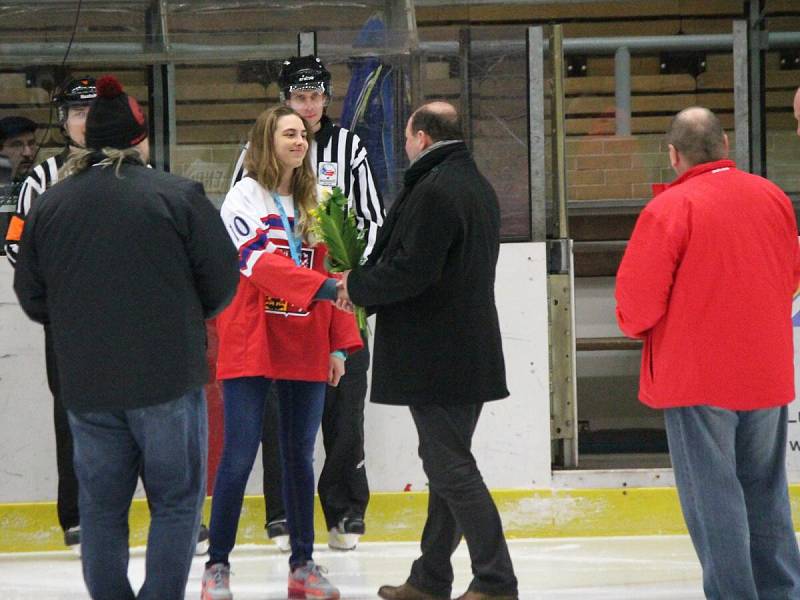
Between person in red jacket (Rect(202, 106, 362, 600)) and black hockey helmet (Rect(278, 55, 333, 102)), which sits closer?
person in red jacket (Rect(202, 106, 362, 600))

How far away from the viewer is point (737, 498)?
329 cm

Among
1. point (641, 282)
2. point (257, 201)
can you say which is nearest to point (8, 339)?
point (257, 201)

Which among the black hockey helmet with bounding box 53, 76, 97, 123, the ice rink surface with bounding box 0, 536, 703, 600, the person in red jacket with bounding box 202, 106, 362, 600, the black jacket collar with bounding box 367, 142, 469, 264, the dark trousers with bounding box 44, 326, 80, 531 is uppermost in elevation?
the black hockey helmet with bounding box 53, 76, 97, 123

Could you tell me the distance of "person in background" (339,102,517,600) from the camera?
3.65m

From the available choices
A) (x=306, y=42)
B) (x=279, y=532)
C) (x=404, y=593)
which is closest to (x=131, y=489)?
(x=404, y=593)

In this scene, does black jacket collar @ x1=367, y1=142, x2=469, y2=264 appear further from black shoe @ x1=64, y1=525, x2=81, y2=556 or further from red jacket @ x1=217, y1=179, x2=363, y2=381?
black shoe @ x1=64, y1=525, x2=81, y2=556

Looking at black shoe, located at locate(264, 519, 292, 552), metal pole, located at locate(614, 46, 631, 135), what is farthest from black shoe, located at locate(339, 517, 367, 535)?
metal pole, located at locate(614, 46, 631, 135)

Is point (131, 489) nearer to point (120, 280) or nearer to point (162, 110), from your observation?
point (120, 280)

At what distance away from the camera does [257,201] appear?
4043mm

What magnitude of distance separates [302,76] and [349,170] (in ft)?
1.17

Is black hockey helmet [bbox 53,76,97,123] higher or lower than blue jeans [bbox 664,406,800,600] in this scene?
higher

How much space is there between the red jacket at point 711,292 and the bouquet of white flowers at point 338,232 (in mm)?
875

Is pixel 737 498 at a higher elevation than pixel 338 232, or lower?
lower

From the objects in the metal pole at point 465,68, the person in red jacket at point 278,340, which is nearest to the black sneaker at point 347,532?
the person in red jacket at point 278,340
